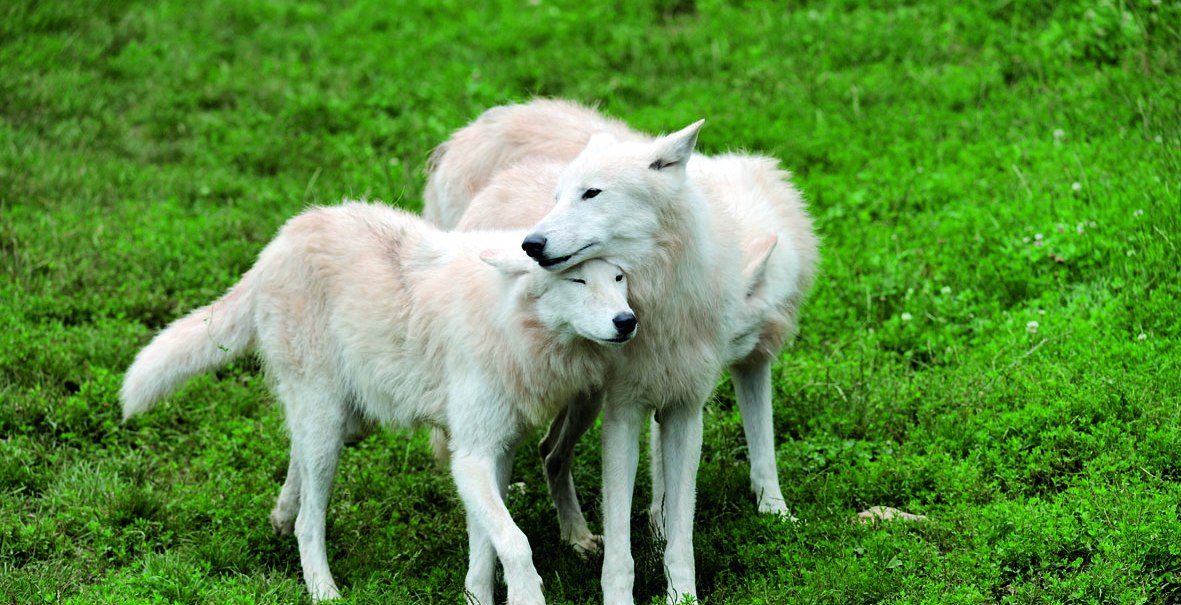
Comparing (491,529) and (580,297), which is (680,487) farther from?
(580,297)

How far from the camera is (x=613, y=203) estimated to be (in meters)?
5.15

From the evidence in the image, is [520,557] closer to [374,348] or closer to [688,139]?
[374,348]

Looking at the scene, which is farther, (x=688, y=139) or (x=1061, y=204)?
(x=1061, y=204)

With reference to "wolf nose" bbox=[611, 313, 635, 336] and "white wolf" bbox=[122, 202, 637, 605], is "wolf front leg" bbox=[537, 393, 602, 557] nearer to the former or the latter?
"white wolf" bbox=[122, 202, 637, 605]

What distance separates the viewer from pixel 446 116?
34.9 ft

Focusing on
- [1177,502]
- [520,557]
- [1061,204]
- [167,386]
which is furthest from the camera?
[1061,204]

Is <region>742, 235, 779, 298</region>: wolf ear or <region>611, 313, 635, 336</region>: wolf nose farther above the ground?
<region>611, 313, 635, 336</region>: wolf nose

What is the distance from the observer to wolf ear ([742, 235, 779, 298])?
6.10 meters

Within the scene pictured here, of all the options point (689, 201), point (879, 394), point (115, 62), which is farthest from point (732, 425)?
point (115, 62)

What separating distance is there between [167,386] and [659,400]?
8.59ft

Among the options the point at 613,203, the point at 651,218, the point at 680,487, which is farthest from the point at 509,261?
the point at 680,487

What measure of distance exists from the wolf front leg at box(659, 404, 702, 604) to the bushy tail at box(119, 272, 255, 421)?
7.47ft

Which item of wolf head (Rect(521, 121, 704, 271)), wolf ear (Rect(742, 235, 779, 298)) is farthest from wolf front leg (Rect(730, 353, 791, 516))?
wolf head (Rect(521, 121, 704, 271))

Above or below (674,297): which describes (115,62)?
below
